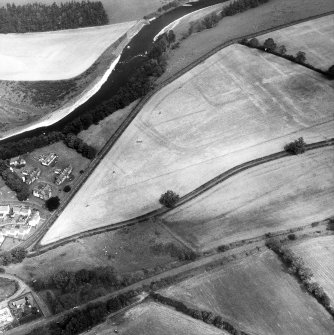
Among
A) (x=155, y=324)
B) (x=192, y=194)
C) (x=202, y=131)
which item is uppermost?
Answer: (x=202, y=131)

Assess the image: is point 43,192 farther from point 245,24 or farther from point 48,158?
point 245,24

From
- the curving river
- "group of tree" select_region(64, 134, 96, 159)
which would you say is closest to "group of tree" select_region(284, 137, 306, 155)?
"group of tree" select_region(64, 134, 96, 159)

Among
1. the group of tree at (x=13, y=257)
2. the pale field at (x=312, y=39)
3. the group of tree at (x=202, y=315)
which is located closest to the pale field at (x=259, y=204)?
the group of tree at (x=202, y=315)

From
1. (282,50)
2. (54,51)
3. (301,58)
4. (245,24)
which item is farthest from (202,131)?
(54,51)

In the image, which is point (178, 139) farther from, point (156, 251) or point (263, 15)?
point (263, 15)

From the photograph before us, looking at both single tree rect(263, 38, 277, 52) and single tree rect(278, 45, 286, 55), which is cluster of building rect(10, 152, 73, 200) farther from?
single tree rect(278, 45, 286, 55)

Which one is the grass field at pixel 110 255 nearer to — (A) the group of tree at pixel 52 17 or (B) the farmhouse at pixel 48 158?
(B) the farmhouse at pixel 48 158
